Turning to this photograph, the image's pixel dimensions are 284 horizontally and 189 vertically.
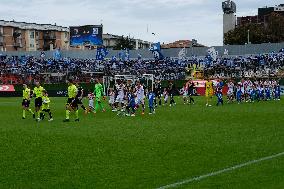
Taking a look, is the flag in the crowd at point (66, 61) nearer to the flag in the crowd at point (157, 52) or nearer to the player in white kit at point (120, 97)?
the flag in the crowd at point (157, 52)

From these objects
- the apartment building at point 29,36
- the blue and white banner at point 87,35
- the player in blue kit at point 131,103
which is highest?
the apartment building at point 29,36

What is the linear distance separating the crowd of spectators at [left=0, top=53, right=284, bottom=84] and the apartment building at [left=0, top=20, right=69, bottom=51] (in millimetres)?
46585

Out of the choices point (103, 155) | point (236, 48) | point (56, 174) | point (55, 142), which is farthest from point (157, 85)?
point (236, 48)

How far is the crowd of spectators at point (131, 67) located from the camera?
6151 centimetres

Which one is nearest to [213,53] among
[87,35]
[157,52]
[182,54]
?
[182,54]

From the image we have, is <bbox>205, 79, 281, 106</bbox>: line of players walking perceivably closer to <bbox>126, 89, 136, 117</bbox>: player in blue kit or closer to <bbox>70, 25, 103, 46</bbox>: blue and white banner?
<bbox>126, 89, 136, 117</bbox>: player in blue kit

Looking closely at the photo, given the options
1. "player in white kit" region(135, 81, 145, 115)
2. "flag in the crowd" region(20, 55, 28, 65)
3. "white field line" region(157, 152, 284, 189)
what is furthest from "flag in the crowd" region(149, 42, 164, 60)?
"white field line" region(157, 152, 284, 189)

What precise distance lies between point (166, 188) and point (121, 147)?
17.4ft

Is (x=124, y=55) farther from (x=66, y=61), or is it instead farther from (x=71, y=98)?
(x=71, y=98)

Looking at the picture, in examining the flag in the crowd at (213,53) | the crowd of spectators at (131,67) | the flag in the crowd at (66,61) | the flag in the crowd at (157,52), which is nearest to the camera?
the crowd of spectators at (131,67)

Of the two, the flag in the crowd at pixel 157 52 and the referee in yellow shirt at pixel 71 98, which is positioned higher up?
the flag in the crowd at pixel 157 52

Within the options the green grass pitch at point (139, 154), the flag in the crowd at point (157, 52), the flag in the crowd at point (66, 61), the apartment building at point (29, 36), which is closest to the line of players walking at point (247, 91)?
the green grass pitch at point (139, 154)

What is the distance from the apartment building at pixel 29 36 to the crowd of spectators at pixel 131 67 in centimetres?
4659

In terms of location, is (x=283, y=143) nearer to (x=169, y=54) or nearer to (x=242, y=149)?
(x=242, y=149)
